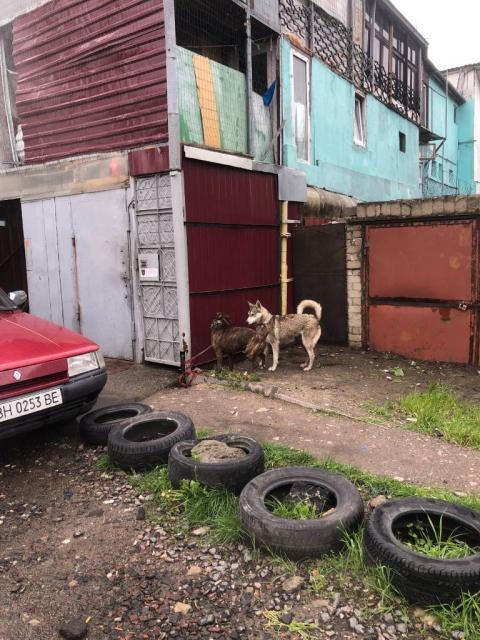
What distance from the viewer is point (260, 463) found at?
12.1 feet

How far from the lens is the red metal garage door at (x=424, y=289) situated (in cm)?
746

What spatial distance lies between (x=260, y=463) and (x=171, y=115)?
5.04 metres

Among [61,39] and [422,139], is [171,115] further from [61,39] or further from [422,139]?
[422,139]

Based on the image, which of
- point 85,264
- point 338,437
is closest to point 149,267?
point 85,264

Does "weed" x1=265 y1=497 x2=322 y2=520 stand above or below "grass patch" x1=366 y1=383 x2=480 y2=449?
above

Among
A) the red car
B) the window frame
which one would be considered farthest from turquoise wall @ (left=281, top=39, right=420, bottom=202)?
the red car

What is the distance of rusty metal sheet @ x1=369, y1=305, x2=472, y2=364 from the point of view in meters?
7.59

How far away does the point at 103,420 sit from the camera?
500cm

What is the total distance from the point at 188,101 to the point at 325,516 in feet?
20.9

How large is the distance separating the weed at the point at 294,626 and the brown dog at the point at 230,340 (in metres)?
4.66

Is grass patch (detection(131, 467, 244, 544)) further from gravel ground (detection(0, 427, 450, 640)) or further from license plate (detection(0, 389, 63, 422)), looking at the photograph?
license plate (detection(0, 389, 63, 422))

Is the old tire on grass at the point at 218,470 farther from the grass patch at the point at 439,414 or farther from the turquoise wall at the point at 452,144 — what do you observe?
the turquoise wall at the point at 452,144

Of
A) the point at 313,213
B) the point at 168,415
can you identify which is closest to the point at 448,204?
the point at 313,213

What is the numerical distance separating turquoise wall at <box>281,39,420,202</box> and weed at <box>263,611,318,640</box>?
9.21m
